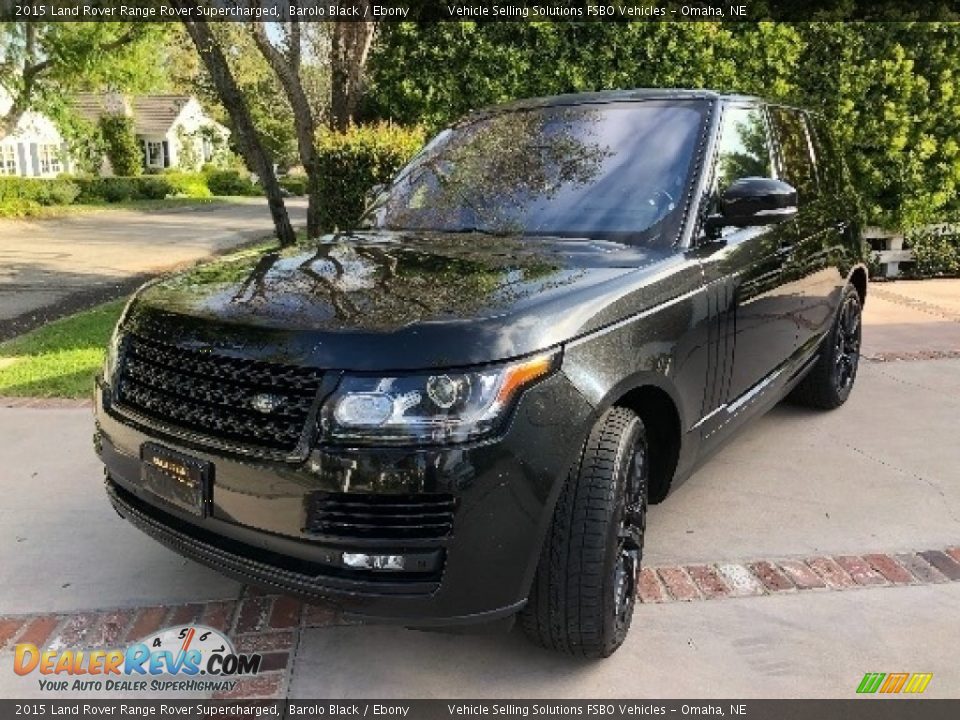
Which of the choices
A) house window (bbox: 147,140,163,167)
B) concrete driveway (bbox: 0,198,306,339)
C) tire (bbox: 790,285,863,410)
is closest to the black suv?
tire (bbox: 790,285,863,410)

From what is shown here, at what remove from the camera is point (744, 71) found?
9258 millimetres

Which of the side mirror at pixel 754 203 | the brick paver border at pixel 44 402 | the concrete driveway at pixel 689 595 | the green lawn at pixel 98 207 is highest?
the side mirror at pixel 754 203

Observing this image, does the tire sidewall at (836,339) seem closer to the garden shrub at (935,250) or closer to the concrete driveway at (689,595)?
the concrete driveway at (689,595)

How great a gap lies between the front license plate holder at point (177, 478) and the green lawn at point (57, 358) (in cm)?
254

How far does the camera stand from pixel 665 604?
3.01 m

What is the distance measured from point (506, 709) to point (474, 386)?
106 centimetres

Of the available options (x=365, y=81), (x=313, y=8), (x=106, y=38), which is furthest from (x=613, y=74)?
(x=106, y=38)

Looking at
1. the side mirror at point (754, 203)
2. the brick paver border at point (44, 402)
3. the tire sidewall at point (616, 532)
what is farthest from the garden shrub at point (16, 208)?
the tire sidewall at point (616, 532)

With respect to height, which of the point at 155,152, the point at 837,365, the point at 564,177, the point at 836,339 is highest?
the point at 155,152

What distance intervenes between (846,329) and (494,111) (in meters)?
2.75

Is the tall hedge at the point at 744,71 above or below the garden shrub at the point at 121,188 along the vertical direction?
above

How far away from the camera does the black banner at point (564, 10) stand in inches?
353

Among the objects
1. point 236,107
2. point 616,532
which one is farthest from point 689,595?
point 236,107

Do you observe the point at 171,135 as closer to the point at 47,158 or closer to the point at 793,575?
the point at 47,158
